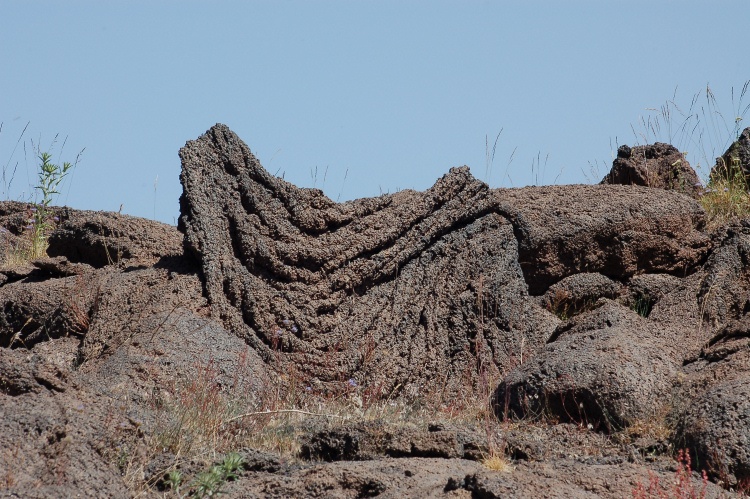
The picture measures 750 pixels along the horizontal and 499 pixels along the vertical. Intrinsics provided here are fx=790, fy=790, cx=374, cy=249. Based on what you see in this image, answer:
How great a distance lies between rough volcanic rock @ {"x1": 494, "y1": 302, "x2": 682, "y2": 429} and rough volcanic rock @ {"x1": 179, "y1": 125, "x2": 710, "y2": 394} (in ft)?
2.10

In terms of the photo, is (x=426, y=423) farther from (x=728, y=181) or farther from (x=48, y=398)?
(x=728, y=181)

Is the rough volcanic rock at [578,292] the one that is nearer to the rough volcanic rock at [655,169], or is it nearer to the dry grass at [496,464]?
the rough volcanic rock at [655,169]

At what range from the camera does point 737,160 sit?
759 cm

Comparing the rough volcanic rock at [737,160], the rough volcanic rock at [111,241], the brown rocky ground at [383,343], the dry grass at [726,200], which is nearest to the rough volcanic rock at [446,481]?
the brown rocky ground at [383,343]

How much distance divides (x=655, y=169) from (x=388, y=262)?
3.05 m

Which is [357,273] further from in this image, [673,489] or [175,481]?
[673,489]

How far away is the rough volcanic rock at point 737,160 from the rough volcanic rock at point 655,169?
1.47 feet

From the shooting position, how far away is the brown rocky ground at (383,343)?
3.68 metres

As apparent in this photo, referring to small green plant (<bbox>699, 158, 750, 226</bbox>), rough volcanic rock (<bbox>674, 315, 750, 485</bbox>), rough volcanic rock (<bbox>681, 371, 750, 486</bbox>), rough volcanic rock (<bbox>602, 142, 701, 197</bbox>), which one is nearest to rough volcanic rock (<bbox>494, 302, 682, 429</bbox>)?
rough volcanic rock (<bbox>674, 315, 750, 485</bbox>)

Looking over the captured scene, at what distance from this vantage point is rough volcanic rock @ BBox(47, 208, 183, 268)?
21.6 feet

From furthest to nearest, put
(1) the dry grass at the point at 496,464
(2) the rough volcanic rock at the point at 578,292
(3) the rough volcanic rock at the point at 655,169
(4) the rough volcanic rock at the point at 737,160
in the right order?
(4) the rough volcanic rock at the point at 737,160 → (3) the rough volcanic rock at the point at 655,169 → (2) the rough volcanic rock at the point at 578,292 → (1) the dry grass at the point at 496,464

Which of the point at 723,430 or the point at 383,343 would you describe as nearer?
the point at 723,430

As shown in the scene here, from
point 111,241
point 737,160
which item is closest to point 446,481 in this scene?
point 111,241

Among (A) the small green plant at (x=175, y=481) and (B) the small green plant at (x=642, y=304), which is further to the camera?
(B) the small green plant at (x=642, y=304)
